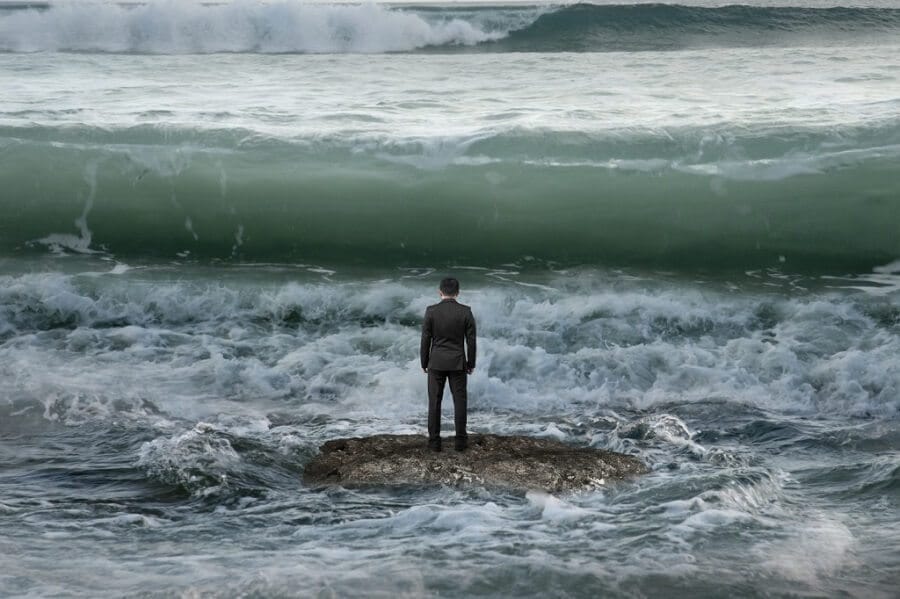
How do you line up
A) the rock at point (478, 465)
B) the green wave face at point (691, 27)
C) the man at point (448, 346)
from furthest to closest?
the green wave face at point (691, 27) → the man at point (448, 346) → the rock at point (478, 465)

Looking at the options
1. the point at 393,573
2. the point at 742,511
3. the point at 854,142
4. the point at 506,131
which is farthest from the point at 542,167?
the point at 393,573

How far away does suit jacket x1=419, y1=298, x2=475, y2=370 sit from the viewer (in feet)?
24.9

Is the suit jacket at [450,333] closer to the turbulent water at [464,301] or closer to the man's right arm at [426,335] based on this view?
the man's right arm at [426,335]

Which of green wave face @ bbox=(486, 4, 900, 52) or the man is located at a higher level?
green wave face @ bbox=(486, 4, 900, 52)

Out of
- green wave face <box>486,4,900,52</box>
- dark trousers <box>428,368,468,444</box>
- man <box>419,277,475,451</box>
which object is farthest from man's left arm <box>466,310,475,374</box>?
green wave face <box>486,4,900,52</box>

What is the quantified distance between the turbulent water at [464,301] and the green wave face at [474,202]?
0.04m

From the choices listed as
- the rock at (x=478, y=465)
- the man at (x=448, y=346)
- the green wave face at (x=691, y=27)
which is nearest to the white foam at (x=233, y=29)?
the green wave face at (x=691, y=27)

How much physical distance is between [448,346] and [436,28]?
19.6 meters

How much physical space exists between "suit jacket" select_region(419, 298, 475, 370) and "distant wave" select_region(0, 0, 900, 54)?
18.0 metres

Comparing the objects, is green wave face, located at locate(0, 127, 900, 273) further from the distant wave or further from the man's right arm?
the distant wave

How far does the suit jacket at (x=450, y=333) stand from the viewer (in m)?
7.60

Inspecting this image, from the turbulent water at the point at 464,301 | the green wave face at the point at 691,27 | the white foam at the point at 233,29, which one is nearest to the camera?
the turbulent water at the point at 464,301

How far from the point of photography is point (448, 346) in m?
7.63

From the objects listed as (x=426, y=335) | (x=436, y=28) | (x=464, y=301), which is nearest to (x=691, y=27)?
(x=436, y=28)
